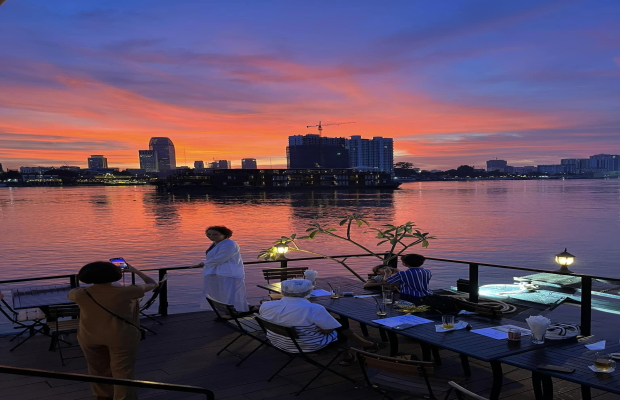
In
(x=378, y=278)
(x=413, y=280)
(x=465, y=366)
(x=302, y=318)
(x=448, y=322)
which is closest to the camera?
(x=448, y=322)

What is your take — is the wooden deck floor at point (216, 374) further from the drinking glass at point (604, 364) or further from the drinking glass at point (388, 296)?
the drinking glass at point (604, 364)

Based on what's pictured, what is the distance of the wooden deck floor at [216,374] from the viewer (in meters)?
4.79

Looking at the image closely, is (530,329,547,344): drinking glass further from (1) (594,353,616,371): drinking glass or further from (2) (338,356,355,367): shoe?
(2) (338,356,355,367): shoe

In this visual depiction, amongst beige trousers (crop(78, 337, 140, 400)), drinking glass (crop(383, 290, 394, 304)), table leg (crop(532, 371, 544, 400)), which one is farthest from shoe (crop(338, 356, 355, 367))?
beige trousers (crop(78, 337, 140, 400))

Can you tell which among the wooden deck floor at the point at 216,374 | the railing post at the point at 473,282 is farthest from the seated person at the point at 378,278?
the railing post at the point at 473,282

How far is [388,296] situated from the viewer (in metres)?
5.83

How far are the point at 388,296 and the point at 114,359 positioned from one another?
3252 millimetres

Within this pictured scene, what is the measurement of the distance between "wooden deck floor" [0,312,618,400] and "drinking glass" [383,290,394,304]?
2.85 feet

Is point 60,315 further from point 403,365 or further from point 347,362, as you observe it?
point 403,365

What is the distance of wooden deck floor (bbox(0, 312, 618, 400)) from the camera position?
15.7 ft

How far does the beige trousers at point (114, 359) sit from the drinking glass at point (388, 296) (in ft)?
9.53

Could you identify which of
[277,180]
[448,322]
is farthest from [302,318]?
[277,180]

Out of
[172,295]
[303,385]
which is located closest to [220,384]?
[303,385]

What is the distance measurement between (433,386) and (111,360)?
8.91 feet
